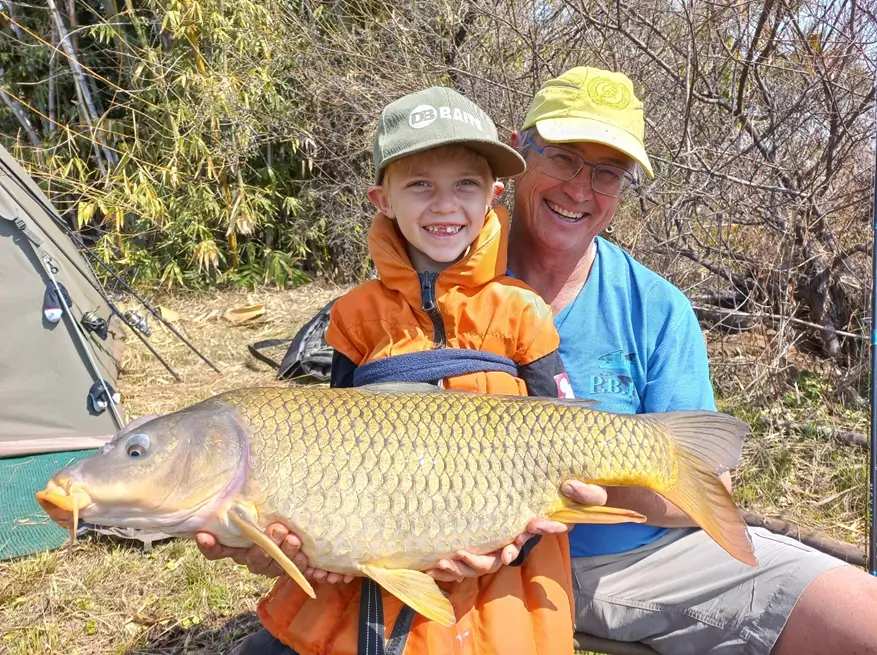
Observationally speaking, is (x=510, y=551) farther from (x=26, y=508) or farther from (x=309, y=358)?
(x=309, y=358)

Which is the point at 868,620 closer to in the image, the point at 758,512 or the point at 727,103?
the point at 758,512

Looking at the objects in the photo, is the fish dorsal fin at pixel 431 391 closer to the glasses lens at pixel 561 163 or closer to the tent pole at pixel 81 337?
the glasses lens at pixel 561 163

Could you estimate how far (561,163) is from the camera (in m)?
1.79

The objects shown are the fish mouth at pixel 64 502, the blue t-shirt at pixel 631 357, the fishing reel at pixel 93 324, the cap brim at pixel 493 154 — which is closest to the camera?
the fish mouth at pixel 64 502

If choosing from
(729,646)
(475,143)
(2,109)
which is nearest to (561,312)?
(475,143)

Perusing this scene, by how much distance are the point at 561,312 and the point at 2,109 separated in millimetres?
7321

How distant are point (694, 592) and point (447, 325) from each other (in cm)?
94

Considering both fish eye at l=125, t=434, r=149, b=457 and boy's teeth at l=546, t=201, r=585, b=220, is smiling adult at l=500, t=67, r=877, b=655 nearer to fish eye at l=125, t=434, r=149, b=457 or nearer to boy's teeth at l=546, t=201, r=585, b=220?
boy's teeth at l=546, t=201, r=585, b=220

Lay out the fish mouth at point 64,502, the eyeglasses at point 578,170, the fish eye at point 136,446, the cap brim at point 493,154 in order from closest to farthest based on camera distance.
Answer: the fish mouth at point 64,502
the fish eye at point 136,446
the cap brim at point 493,154
the eyeglasses at point 578,170

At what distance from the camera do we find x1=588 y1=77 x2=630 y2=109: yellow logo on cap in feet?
5.66

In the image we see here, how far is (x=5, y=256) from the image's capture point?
3543 millimetres

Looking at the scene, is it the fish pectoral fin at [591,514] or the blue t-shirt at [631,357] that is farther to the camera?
the blue t-shirt at [631,357]

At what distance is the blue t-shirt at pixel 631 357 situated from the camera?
1643 mm

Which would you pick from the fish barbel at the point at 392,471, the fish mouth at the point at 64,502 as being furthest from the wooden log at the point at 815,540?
the fish mouth at the point at 64,502
